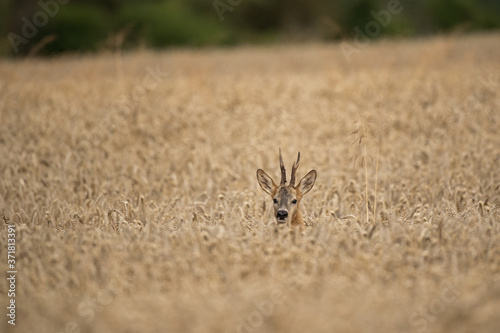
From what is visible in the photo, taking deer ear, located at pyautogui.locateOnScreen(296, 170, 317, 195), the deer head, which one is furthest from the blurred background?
the deer head

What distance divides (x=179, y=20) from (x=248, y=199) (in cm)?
3363

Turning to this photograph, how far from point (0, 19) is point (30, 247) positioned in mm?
37509

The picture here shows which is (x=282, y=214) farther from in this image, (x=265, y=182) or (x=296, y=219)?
(x=265, y=182)

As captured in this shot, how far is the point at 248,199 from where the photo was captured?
8.11m

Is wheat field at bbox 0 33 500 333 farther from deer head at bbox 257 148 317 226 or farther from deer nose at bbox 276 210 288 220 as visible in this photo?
deer nose at bbox 276 210 288 220

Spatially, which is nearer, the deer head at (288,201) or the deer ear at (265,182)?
the deer head at (288,201)

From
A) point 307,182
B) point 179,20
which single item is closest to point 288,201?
point 307,182

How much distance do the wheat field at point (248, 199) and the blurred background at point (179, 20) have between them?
54.1 feet

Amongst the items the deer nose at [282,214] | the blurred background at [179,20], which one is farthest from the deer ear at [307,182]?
the blurred background at [179,20]

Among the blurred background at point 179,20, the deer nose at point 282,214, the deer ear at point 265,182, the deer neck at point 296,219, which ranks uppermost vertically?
the blurred background at point 179,20

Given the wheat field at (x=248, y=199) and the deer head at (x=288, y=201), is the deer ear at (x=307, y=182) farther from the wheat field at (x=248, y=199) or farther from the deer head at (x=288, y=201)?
A: the wheat field at (x=248, y=199)

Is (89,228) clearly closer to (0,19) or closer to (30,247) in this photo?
(30,247)

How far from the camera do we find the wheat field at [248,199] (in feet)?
14.5

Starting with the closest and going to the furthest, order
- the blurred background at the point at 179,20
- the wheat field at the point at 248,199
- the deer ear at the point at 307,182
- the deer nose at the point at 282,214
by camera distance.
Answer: the wheat field at the point at 248,199, the deer nose at the point at 282,214, the deer ear at the point at 307,182, the blurred background at the point at 179,20
